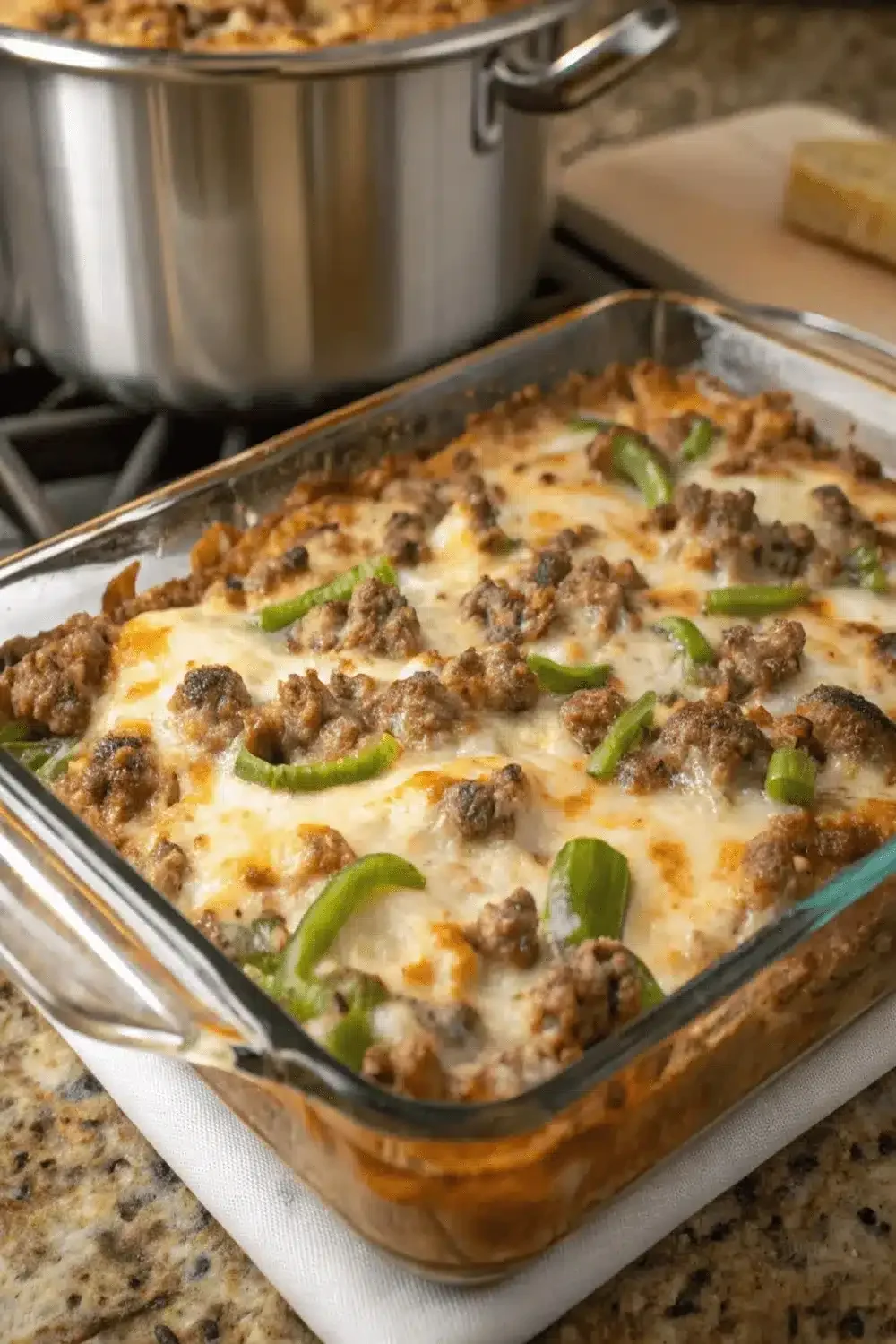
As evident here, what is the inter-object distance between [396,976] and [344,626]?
18.6 inches

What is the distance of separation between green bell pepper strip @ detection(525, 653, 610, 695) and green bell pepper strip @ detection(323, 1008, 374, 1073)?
0.46 meters

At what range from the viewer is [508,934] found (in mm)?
1247

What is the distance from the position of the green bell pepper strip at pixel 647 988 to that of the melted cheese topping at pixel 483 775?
0.02 meters

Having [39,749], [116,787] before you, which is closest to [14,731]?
[39,749]

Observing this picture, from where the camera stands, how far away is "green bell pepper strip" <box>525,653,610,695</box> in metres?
1.54

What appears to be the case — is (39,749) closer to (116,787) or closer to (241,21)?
(116,787)

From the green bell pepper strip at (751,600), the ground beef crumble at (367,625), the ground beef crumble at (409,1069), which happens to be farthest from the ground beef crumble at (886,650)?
the ground beef crumble at (409,1069)

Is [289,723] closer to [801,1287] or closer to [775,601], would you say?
[775,601]

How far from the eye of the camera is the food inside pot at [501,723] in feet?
4.09

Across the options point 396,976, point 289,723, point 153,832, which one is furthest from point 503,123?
point 396,976

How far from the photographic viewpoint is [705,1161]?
1260mm

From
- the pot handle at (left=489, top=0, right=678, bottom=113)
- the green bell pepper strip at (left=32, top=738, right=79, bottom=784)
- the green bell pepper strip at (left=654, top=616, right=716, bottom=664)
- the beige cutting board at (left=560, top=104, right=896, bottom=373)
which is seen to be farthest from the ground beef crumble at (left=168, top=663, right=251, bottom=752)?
the beige cutting board at (left=560, top=104, right=896, bottom=373)

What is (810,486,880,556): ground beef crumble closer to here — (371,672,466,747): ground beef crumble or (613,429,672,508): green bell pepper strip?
(613,429,672,508): green bell pepper strip

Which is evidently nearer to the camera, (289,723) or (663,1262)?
(663,1262)
